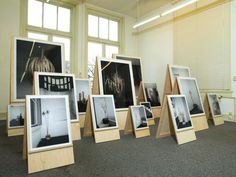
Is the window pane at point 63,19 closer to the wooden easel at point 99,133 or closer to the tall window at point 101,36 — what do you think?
the tall window at point 101,36

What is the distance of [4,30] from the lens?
427 centimetres

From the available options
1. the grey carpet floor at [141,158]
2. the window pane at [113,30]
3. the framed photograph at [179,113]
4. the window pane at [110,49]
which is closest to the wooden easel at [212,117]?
the grey carpet floor at [141,158]

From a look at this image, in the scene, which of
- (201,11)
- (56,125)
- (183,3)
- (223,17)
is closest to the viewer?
(56,125)

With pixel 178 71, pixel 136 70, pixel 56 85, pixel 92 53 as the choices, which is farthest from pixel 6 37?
pixel 178 71

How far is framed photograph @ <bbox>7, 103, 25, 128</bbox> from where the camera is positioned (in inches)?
112

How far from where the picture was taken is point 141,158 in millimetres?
1906

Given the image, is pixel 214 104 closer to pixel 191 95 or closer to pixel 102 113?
pixel 191 95

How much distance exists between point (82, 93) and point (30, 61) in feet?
3.41

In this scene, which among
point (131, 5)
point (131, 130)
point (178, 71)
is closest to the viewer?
point (131, 130)

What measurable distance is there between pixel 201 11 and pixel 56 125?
4514mm

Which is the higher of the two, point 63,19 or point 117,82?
point 63,19

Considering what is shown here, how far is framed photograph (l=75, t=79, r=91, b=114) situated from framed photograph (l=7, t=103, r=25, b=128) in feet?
3.06

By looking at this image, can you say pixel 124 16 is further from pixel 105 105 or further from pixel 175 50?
pixel 105 105

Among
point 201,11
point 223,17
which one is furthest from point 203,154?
point 201,11
